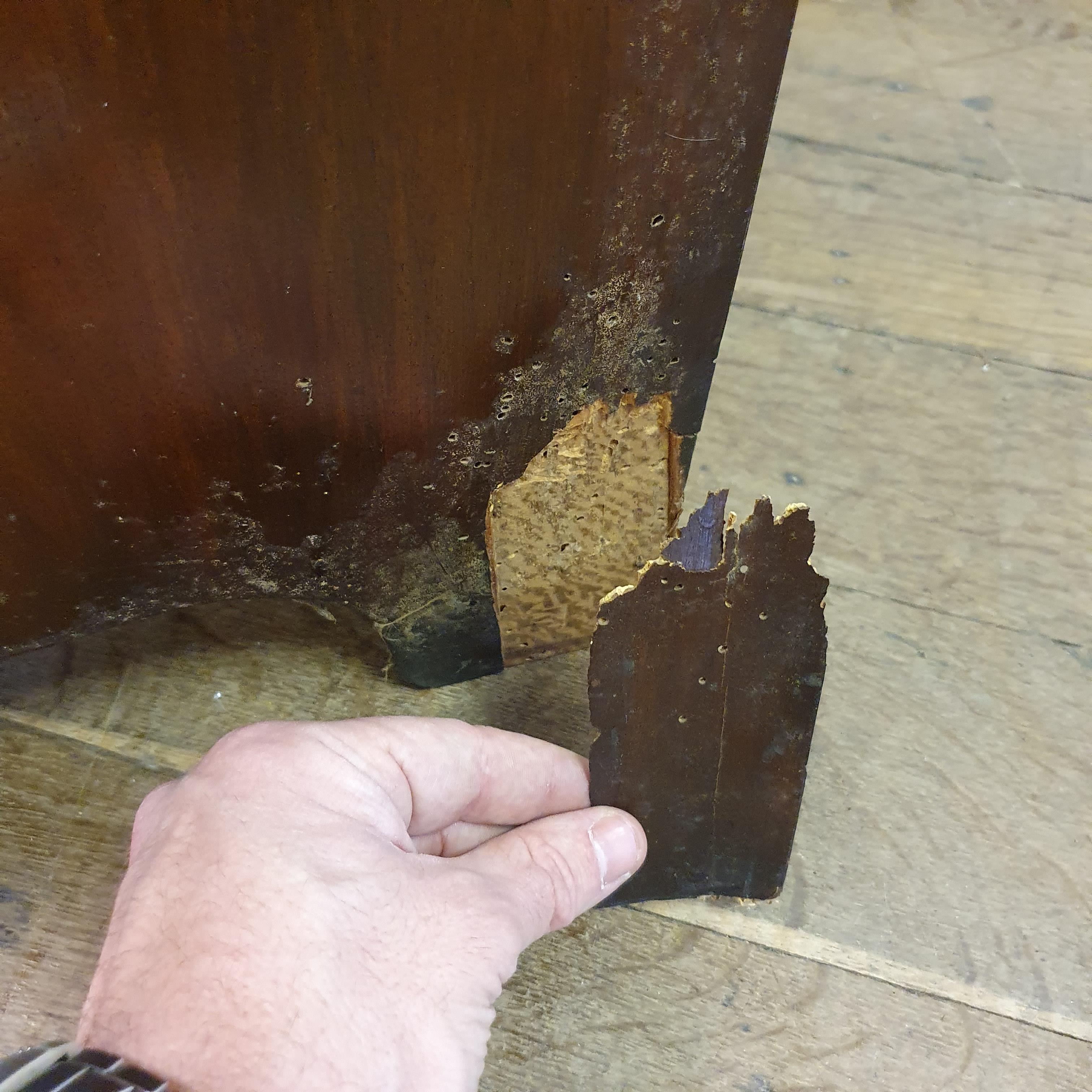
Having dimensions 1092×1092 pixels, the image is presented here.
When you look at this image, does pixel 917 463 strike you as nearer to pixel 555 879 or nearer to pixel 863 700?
pixel 863 700

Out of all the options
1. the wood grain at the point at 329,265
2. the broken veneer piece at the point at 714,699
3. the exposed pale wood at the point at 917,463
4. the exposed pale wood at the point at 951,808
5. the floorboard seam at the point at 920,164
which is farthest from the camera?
the floorboard seam at the point at 920,164

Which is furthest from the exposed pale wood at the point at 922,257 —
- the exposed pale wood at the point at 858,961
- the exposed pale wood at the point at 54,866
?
the exposed pale wood at the point at 54,866

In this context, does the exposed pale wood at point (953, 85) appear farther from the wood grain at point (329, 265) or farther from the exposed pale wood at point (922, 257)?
the wood grain at point (329, 265)

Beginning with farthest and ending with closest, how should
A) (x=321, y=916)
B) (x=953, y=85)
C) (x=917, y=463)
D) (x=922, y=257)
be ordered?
(x=953, y=85)
(x=922, y=257)
(x=917, y=463)
(x=321, y=916)

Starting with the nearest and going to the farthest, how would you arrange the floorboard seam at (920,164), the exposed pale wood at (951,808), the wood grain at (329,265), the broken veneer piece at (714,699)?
the wood grain at (329,265) < the broken veneer piece at (714,699) < the exposed pale wood at (951,808) < the floorboard seam at (920,164)

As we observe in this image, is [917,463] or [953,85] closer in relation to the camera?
[917,463]

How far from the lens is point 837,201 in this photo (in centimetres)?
93

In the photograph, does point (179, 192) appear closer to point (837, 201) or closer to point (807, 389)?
point (807, 389)

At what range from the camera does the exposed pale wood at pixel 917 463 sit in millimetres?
729

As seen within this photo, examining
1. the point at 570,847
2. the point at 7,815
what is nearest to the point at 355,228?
the point at 570,847

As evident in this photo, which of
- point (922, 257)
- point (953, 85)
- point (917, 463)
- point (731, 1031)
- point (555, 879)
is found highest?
point (953, 85)

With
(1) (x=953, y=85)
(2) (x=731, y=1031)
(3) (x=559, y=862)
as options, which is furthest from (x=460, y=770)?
(1) (x=953, y=85)

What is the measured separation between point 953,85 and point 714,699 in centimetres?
80

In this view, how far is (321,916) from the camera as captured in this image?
0.41 meters
